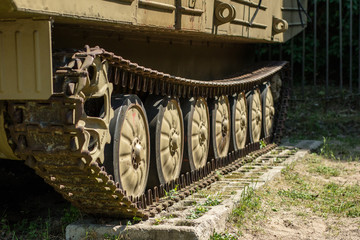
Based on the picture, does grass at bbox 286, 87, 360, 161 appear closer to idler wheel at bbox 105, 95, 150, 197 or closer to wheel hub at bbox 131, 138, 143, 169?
idler wheel at bbox 105, 95, 150, 197

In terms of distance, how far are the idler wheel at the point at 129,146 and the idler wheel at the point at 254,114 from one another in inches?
136

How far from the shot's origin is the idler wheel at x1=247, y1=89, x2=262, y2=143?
8.52 meters

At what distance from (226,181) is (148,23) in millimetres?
2348

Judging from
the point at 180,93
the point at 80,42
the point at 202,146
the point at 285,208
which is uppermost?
the point at 80,42

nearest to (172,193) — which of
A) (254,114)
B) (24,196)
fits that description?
(24,196)

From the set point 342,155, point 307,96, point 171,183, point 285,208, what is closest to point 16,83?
point 171,183

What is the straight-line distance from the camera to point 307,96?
42.4 feet

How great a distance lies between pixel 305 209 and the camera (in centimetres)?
585

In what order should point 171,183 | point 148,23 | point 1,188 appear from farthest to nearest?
point 1,188 < point 171,183 < point 148,23

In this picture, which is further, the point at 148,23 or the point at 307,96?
the point at 307,96

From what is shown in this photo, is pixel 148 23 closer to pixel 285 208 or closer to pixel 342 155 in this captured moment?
pixel 285 208

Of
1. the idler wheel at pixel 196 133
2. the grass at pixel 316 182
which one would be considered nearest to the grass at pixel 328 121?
the grass at pixel 316 182

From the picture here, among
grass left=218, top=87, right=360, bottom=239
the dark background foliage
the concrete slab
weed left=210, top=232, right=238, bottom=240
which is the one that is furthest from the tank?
the dark background foliage

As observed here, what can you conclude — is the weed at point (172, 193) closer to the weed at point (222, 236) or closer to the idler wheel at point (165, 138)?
the idler wheel at point (165, 138)
